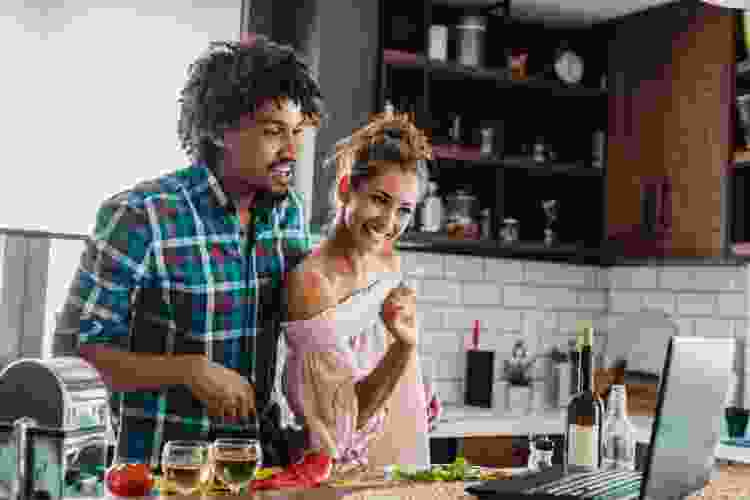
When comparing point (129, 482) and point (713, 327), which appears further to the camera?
point (713, 327)

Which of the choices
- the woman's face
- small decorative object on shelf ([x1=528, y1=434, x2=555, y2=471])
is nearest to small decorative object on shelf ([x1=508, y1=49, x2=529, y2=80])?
the woman's face

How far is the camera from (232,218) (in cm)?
265

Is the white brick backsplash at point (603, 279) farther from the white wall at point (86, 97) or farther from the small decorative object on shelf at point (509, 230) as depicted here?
the white wall at point (86, 97)

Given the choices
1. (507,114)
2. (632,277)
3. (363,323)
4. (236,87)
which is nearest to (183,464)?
(363,323)

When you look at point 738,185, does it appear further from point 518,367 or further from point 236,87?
point 236,87

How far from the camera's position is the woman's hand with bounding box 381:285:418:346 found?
7.82 feet

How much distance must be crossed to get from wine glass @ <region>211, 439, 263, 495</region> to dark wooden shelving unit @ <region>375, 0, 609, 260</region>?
2.62m

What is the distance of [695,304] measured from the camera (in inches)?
188

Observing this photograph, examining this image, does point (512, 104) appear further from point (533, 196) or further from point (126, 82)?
point (126, 82)

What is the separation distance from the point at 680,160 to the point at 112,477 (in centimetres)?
337

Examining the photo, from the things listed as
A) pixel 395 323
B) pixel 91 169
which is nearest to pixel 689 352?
pixel 395 323

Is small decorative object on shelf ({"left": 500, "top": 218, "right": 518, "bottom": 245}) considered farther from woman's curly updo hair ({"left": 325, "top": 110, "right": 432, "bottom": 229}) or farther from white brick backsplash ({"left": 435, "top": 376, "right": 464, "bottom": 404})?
woman's curly updo hair ({"left": 325, "top": 110, "right": 432, "bottom": 229})

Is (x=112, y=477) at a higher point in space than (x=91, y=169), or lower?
lower

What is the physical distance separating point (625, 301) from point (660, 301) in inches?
10.4
